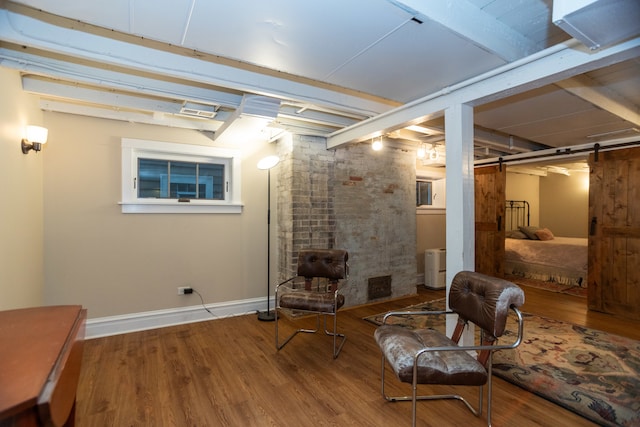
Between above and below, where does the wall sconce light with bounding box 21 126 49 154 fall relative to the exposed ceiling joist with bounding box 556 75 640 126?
below

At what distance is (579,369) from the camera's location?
2.37 m

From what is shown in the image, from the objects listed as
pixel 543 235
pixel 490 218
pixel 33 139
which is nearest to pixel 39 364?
pixel 33 139

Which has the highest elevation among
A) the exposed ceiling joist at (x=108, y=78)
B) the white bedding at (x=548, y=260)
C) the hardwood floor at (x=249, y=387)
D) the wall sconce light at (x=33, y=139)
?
the exposed ceiling joist at (x=108, y=78)

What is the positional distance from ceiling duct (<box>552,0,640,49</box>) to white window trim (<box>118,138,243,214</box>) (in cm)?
314

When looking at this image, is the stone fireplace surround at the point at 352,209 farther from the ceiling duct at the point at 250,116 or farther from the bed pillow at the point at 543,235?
the bed pillow at the point at 543,235

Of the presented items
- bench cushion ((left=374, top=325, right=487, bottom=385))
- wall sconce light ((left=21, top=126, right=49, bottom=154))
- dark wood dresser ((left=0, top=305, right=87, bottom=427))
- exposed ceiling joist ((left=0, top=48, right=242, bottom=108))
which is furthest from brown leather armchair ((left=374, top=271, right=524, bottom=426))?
wall sconce light ((left=21, top=126, right=49, bottom=154))

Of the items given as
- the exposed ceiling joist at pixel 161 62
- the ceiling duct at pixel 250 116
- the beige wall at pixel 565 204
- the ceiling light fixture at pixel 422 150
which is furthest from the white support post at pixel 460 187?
the beige wall at pixel 565 204

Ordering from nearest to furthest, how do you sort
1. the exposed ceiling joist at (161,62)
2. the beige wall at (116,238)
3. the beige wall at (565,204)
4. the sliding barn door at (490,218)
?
the exposed ceiling joist at (161,62) < the beige wall at (116,238) < the sliding barn door at (490,218) < the beige wall at (565,204)

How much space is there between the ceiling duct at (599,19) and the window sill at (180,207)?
10.5ft

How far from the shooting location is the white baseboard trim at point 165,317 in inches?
120

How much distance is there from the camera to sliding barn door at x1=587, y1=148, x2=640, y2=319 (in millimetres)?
3607

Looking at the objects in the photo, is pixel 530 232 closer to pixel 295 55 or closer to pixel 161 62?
pixel 295 55

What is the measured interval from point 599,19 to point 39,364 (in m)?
2.32

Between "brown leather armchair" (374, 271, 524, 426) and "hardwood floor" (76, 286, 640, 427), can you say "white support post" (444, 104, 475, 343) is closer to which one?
"brown leather armchair" (374, 271, 524, 426)
